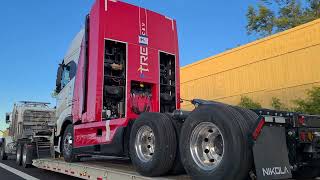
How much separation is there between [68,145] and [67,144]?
0.34 ft

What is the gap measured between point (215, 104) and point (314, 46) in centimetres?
1444

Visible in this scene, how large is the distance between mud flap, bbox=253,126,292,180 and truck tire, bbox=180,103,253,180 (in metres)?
0.12

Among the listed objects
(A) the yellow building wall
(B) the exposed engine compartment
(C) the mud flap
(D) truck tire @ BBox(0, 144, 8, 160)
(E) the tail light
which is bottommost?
(D) truck tire @ BBox(0, 144, 8, 160)

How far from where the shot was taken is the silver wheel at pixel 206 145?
5496 millimetres

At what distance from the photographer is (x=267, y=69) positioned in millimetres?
21047

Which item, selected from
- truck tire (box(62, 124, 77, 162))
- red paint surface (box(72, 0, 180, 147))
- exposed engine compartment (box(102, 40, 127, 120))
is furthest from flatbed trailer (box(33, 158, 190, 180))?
exposed engine compartment (box(102, 40, 127, 120))

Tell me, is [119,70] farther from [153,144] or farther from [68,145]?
[153,144]

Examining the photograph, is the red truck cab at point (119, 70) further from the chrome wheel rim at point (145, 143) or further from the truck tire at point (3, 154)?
the truck tire at point (3, 154)

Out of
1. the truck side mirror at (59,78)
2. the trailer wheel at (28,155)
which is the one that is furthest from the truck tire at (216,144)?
the trailer wheel at (28,155)

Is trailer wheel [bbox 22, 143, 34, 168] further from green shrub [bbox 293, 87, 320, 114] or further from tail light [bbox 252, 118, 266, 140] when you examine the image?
tail light [bbox 252, 118, 266, 140]

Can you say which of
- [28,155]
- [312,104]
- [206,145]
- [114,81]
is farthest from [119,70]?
[312,104]

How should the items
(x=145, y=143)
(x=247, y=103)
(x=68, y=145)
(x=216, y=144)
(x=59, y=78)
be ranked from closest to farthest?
(x=216, y=144)
(x=145, y=143)
(x=68, y=145)
(x=59, y=78)
(x=247, y=103)

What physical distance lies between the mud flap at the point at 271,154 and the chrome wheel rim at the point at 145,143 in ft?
7.28

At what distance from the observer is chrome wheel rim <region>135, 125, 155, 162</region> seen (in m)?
6.91
